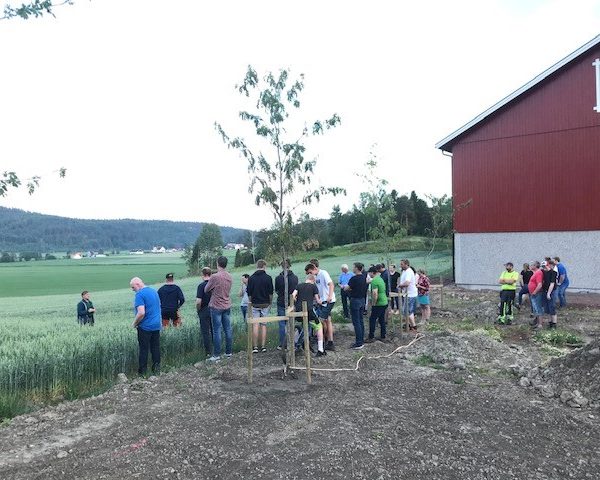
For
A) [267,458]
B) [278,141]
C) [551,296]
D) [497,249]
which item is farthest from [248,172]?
[497,249]

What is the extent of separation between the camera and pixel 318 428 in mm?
6078

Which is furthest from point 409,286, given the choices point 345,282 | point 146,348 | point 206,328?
point 146,348

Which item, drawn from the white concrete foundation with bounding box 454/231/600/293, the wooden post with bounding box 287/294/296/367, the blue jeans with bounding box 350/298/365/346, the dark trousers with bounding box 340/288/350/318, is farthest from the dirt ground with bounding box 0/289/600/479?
the white concrete foundation with bounding box 454/231/600/293

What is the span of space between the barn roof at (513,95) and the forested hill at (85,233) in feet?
204

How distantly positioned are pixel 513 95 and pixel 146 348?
56.9ft

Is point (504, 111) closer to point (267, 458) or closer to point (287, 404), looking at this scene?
point (287, 404)

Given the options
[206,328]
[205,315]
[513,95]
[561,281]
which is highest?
[513,95]

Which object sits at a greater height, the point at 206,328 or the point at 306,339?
the point at 306,339

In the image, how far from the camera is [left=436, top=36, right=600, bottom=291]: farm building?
63.5 feet

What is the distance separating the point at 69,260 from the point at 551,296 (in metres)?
74.5

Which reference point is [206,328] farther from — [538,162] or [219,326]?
[538,162]

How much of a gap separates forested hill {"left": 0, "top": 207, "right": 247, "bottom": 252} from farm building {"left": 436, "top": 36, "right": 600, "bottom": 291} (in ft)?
206

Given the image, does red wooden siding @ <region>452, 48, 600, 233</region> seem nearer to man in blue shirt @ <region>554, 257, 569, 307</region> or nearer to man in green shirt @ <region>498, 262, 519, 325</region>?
man in blue shirt @ <region>554, 257, 569, 307</region>

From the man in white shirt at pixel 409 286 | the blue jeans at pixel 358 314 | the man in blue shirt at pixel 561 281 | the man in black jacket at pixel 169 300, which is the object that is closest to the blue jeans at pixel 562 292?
the man in blue shirt at pixel 561 281
